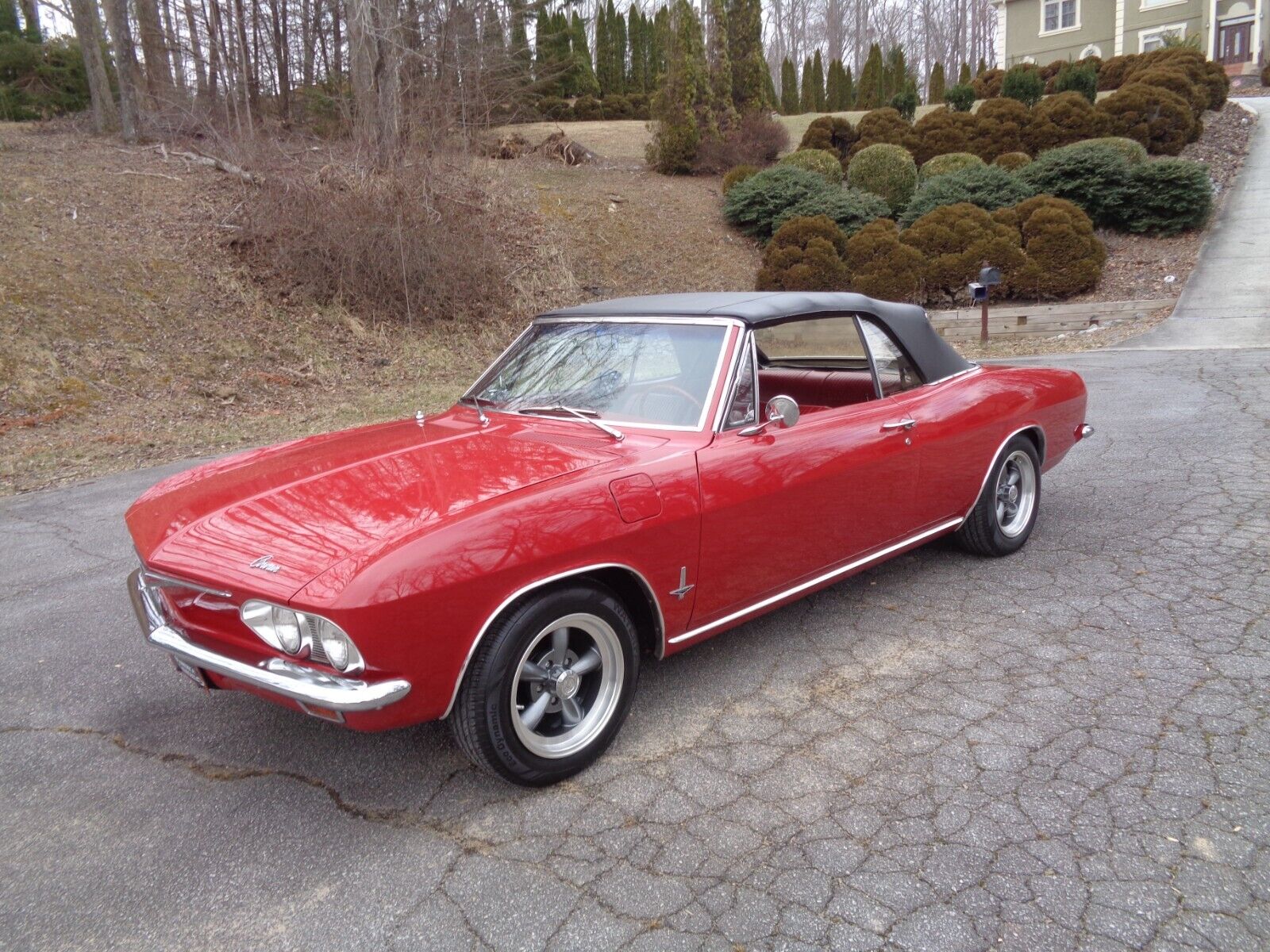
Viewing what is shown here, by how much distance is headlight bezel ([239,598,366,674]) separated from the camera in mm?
2639

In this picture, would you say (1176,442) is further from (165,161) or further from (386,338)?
(165,161)

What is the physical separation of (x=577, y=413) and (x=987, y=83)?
36.8 meters

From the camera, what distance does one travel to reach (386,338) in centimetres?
1392

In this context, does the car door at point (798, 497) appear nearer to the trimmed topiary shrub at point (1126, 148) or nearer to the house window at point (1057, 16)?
the trimmed topiary shrub at point (1126, 148)

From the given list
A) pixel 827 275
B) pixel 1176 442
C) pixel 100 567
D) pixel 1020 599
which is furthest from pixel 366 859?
pixel 827 275

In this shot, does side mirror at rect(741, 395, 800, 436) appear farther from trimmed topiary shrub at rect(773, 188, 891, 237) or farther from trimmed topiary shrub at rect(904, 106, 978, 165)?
trimmed topiary shrub at rect(904, 106, 978, 165)

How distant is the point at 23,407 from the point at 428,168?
674 cm

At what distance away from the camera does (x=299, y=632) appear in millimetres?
2699

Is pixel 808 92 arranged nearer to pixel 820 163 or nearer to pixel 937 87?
pixel 937 87

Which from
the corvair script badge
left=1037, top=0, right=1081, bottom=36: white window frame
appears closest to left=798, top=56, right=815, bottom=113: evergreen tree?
left=1037, top=0, right=1081, bottom=36: white window frame

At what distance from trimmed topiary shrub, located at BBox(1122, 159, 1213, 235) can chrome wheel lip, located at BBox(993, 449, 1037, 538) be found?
15532 mm

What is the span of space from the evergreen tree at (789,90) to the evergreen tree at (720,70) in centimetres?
1316

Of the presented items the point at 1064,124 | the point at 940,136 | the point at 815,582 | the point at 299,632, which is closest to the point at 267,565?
the point at 299,632

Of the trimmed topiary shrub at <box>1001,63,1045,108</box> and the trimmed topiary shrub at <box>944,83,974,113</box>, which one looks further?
the trimmed topiary shrub at <box>944,83,974,113</box>
